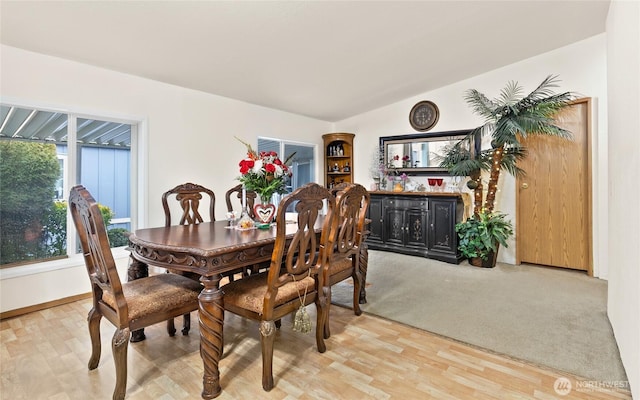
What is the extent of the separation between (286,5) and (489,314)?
2988mm

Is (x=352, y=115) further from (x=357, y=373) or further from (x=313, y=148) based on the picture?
(x=357, y=373)

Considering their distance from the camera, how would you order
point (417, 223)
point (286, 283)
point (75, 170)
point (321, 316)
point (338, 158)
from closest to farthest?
point (286, 283), point (321, 316), point (75, 170), point (417, 223), point (338, 158)

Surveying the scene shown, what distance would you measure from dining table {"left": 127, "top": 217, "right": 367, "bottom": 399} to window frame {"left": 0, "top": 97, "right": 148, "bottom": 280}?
1.55 m

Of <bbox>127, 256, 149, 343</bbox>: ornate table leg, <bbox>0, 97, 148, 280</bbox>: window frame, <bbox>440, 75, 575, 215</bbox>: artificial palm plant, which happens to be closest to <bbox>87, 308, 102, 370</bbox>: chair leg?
<bbox>127, 256, 149, 343</bbox>: ornate table leg

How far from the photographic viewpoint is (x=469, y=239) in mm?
4164

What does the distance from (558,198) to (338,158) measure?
343cm

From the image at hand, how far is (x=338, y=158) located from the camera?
606 cm

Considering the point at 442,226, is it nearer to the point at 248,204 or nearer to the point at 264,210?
the point at 248,204

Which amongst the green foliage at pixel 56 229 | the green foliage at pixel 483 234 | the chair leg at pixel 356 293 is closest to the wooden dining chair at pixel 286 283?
the chair leg at pixel 356 293

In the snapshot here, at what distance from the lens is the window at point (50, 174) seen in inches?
110

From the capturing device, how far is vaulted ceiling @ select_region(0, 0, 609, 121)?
241 cm

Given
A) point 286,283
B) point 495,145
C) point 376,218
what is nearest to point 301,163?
point 376,218

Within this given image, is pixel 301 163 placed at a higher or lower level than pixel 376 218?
higher

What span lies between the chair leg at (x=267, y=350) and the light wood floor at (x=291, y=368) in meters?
0.05
